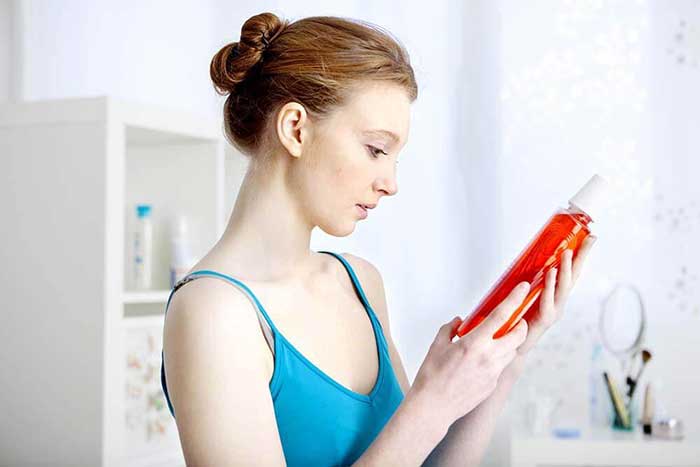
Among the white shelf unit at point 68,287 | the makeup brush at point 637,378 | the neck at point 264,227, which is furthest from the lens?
the makeup brush at point 637,378

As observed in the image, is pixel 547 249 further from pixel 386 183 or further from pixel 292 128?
pixel 292 128

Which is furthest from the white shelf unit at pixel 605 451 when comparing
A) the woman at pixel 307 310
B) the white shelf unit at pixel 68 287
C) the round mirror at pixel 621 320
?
the woman at pixel 307 310

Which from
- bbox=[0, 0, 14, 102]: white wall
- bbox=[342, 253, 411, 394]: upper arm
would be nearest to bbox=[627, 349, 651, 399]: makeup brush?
bbox=[342, 253, 411, 394]: upper arm

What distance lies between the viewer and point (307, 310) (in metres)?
0.81

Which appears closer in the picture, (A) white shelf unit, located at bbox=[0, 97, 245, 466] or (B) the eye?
(B) the eye

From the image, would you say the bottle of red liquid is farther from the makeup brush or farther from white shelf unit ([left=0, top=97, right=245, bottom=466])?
the makeup brush

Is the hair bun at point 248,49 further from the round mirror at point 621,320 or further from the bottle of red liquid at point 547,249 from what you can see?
the round mirror at point 621,320

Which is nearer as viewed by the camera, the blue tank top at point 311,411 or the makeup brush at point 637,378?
the blue tank top at point 311,411

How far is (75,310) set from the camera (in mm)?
1395

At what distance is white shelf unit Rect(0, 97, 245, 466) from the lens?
1.38 meters

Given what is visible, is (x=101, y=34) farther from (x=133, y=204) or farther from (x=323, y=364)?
(x=323, y=364)

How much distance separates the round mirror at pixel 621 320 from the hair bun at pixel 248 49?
4.26 feet

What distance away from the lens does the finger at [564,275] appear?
0.74m

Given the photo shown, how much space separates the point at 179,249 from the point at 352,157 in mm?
942
